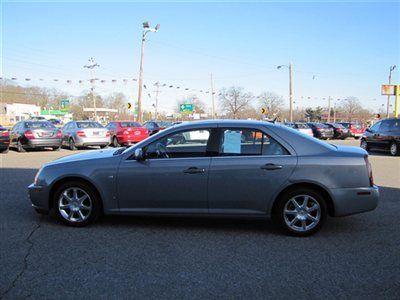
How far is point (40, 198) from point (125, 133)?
17523 millimetres

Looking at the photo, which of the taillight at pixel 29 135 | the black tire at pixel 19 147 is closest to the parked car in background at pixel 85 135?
the taillight at pixel 29 135

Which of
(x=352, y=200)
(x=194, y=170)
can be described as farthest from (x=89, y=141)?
(x=352, y=200)

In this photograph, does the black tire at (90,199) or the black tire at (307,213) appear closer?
the black tire at (307,213)

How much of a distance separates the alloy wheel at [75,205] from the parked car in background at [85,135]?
15689 mm

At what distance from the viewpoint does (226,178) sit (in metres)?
5.59

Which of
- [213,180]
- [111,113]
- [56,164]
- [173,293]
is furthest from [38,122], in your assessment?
[111,113]

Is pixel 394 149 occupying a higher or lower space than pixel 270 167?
lower

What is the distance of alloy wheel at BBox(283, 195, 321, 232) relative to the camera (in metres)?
5.60

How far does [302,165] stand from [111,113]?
10315 centimetres

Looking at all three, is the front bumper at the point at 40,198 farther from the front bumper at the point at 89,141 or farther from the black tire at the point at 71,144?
the black tire at the point at 71,144

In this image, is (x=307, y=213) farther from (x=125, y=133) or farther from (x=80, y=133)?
(x=125, y=133)

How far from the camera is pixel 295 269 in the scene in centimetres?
445

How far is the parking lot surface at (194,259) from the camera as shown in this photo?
12.9 feet

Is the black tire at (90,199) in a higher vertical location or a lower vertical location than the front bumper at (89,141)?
lower
